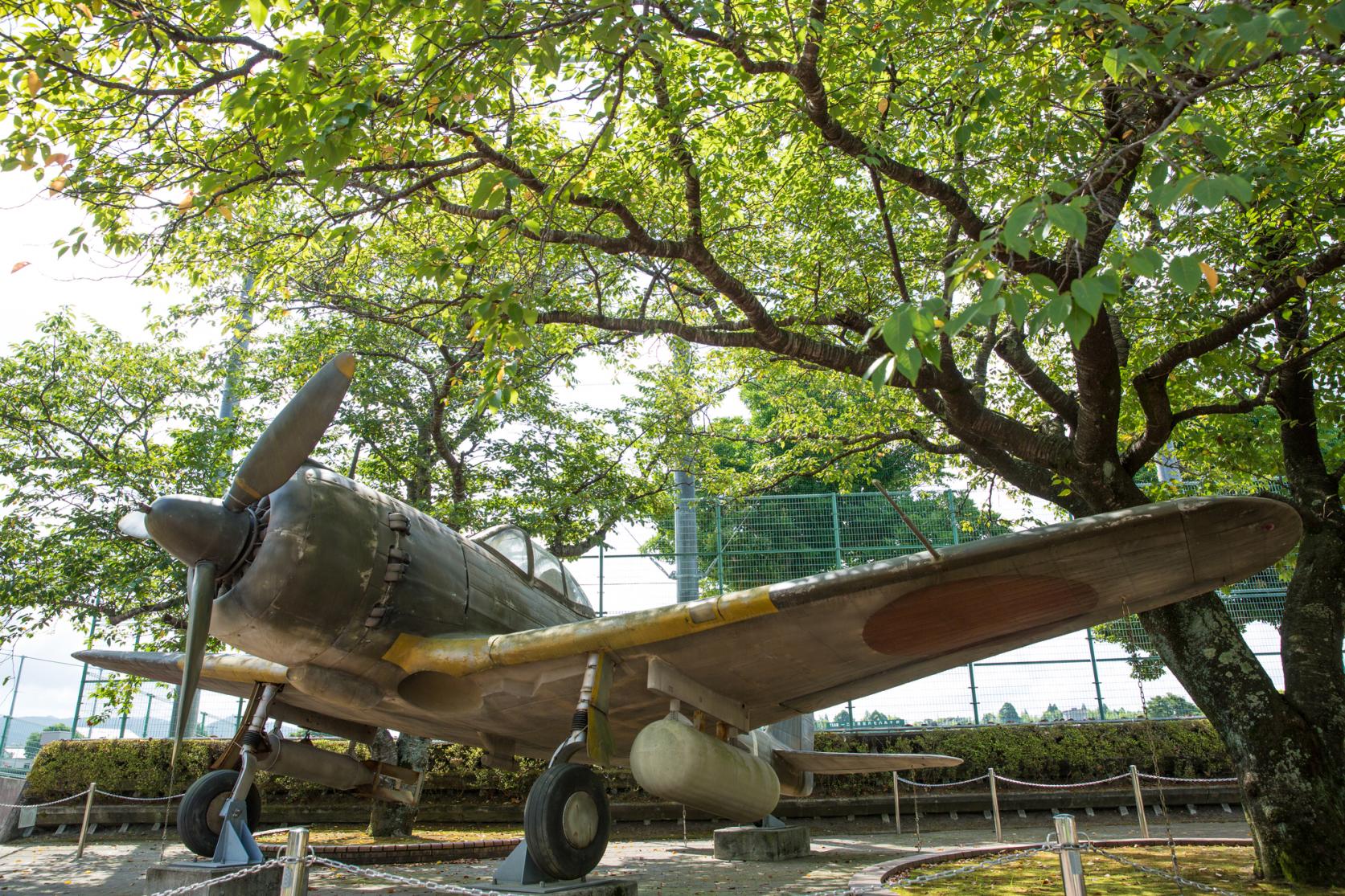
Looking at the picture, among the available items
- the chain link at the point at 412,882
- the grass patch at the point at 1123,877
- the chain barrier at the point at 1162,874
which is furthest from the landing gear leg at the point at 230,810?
the chain barrier at the point at 1162,874

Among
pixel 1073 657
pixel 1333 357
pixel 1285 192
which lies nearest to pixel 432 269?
pixel 1285 192

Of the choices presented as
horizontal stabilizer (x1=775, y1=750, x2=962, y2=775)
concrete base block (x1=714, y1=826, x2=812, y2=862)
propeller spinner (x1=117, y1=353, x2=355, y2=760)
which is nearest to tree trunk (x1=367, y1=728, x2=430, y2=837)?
concrete base block (x1=714, y1=826, x2=812, y2=862)

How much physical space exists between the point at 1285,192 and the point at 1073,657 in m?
11.9

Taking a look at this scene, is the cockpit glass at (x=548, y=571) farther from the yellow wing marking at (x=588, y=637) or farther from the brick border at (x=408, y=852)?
the brick border at (x=408, y=852)

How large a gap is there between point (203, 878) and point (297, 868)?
215 centimetres

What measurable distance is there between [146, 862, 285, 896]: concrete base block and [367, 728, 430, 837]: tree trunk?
240 inches

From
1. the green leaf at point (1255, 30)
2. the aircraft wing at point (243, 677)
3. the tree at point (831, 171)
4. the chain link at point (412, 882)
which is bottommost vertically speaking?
the chain link at point (412, 882)

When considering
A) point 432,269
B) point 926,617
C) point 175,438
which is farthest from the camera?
point 175,438

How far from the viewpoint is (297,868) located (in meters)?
4.06

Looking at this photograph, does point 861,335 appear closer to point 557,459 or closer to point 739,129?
point 739,129

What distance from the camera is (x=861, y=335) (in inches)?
351

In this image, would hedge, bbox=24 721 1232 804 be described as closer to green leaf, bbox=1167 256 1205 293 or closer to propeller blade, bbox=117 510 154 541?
propeller blade, bbox=117 510 154 541

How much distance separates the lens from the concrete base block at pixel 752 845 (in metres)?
9.92

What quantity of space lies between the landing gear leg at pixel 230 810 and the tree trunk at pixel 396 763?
4.73 m
